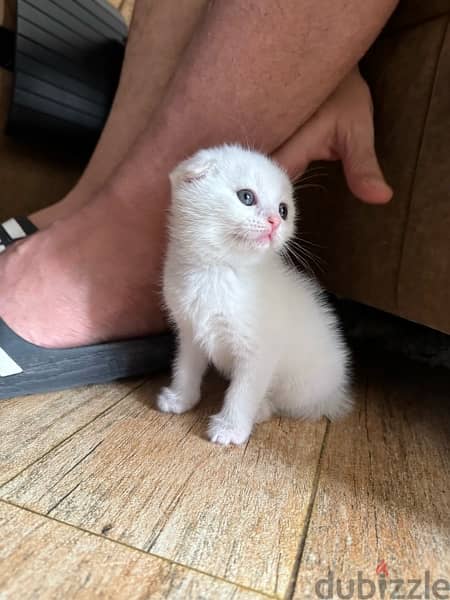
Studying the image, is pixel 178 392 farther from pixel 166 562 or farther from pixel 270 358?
pixel 166 562

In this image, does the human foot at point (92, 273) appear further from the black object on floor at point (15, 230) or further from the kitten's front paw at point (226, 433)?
the kitten's front paw at point (226, 433)

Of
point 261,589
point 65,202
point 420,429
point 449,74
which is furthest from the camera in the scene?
point 65,202

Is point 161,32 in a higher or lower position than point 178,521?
higher

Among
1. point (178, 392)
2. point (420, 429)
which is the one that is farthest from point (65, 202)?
point (420, 429)

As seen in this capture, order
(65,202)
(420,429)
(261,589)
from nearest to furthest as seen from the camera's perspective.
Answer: (261,589) → (420,429) → (65,202)

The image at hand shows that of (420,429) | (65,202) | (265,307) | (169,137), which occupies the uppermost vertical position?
(169,137)
